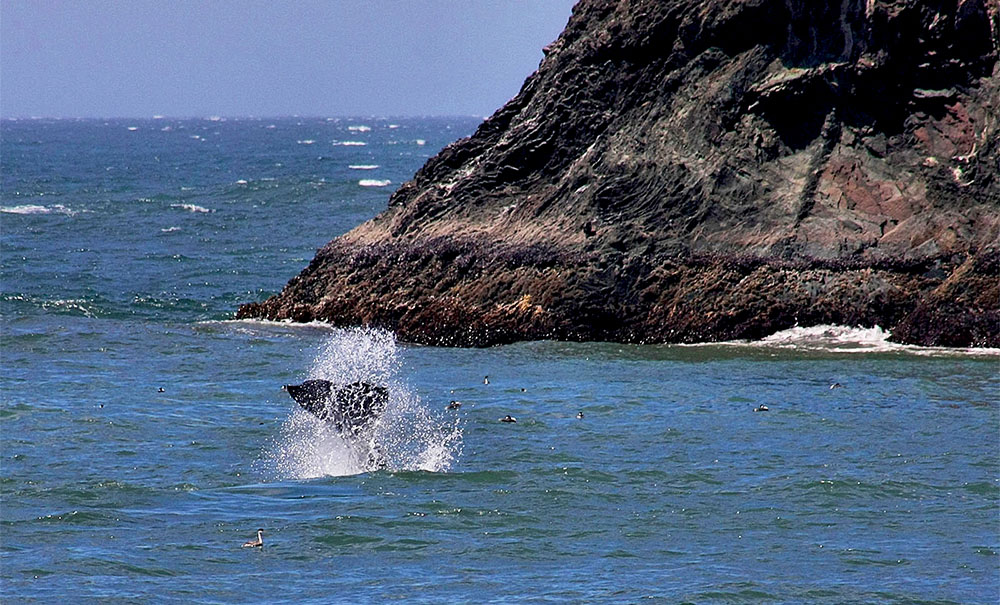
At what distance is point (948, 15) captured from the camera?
23.1 m

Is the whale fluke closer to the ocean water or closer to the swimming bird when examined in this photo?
the ocean water

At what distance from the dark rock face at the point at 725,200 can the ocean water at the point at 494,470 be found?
2.47 ft

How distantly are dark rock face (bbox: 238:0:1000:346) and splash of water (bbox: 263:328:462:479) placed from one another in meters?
4.14

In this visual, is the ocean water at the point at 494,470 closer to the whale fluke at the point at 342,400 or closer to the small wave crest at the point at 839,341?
the small wave crest at the point at 839,341

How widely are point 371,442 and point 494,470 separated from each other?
57.0 inches

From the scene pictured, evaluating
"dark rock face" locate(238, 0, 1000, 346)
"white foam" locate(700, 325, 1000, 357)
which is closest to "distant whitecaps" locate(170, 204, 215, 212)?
"dark rock face" locate(238, 0, 1000, 346)

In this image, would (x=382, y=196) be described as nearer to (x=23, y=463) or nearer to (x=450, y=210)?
(x=450, y=210)

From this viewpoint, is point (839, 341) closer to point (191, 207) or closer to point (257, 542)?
point (257, 542)

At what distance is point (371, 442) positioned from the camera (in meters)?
15.6

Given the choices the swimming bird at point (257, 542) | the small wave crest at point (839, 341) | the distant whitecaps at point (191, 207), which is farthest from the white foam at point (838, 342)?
the distant whitecaps at point (191, 207)

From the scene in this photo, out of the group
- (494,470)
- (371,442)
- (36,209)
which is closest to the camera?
(494,470)

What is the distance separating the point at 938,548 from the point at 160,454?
832cm

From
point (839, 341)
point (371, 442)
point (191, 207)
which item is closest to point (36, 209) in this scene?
point (191, 207)

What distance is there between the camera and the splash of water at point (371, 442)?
15320 mm
